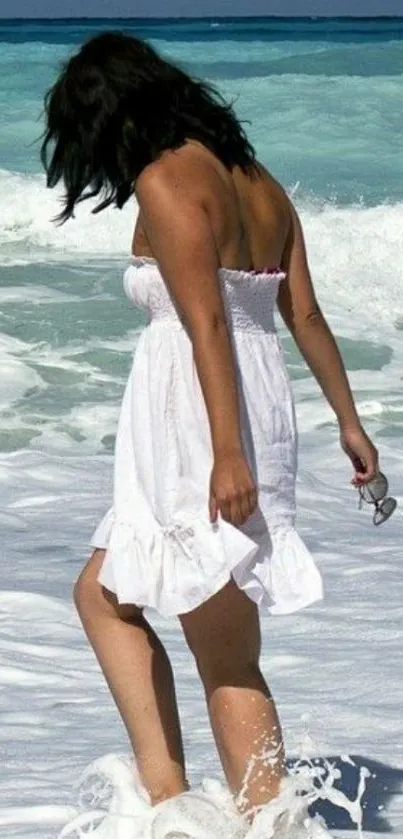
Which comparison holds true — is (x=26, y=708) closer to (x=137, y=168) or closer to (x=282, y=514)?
(x=282, y=514)

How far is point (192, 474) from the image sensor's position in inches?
112

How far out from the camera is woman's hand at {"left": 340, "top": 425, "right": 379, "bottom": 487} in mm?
3158

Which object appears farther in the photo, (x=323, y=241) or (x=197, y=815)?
(x=323, y=241)

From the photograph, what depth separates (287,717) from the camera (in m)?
4.18

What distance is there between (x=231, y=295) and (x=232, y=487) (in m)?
0.33

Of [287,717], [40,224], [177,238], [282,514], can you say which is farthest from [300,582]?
[40,224]

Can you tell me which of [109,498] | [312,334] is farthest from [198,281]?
[109,498]

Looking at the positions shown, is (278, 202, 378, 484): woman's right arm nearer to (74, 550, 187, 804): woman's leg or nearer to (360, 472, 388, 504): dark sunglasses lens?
(360, 472, 388, 504): dark sunglasses lens

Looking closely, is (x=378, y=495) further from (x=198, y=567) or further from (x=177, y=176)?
(x=177, y=176)

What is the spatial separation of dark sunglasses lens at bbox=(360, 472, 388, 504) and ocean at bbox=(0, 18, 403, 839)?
17.7 inches

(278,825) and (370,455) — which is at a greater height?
(370,455)

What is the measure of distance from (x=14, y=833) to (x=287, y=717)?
996mm

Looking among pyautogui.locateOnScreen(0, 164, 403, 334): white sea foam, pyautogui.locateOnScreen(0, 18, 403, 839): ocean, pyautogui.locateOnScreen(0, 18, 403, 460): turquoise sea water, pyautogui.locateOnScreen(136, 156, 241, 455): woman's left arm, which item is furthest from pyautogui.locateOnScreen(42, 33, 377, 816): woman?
pyautogui.locateOnScreen(0, 164, 403, 334): white sea foam

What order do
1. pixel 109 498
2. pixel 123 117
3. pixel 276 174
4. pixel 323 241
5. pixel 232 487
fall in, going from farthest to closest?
pixel 276 174 < pixel 323 241 < pixel 109 498 < pixel 123 117 < pixel 232 487
